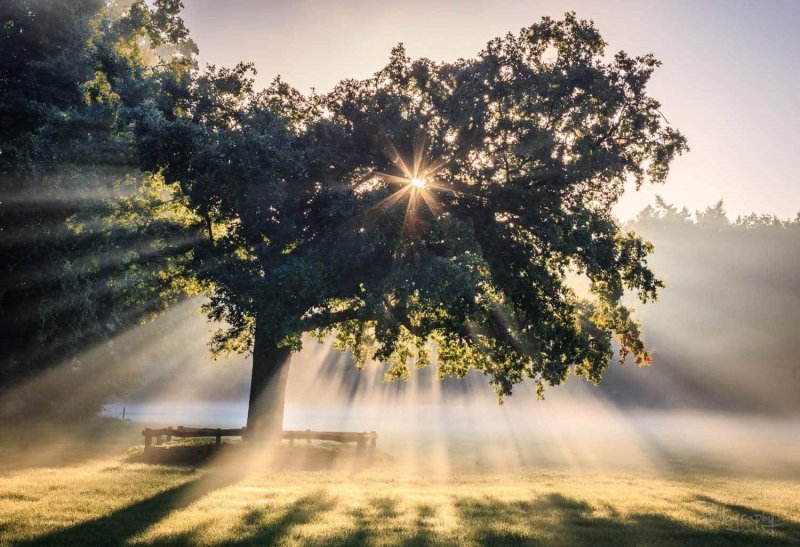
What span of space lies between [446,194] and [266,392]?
11.7 metres

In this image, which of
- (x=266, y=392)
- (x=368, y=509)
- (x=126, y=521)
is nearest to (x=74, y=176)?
(x=266, y=392)

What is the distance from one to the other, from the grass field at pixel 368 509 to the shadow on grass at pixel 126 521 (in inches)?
1.3

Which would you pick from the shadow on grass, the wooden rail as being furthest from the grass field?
the wooden rail

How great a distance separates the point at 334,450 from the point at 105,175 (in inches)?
563

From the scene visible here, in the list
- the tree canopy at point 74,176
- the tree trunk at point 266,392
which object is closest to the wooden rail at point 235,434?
the tree trunk at point 266,392

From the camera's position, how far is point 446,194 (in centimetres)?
2081

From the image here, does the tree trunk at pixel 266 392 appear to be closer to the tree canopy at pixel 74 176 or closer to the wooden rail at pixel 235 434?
the wooden rail at pixel 235 434

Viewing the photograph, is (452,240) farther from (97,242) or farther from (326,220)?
(97,242)

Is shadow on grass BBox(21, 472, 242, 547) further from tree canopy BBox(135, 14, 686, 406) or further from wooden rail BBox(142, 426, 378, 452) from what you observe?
wooden rail BBox(142, 426, 378, 452)

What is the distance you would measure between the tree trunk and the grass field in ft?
12.2

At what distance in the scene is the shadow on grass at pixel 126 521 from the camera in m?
10.9

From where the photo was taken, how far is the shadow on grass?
1088 centimetres

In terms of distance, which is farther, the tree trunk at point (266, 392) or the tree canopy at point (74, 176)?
the tree trunk at point (266, 392)

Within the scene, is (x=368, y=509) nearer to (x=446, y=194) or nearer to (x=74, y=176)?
(x=446, y=194)
